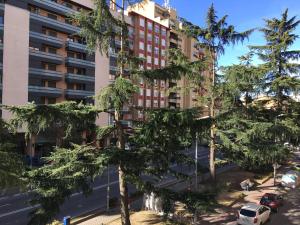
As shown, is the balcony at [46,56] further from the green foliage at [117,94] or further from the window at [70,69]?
the green foliage at [117,94]

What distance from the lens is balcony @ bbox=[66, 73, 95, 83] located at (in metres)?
53.6

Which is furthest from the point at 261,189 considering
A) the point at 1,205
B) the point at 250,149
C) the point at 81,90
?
the point at 81,90

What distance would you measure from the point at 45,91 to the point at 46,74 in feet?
7.62

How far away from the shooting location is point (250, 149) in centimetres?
3048

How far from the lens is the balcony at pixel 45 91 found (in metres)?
48.2

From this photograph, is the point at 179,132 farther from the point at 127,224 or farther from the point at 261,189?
the point at 261,189

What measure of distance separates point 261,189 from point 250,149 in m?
7.87

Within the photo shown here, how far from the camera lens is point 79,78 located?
55406 millimetres

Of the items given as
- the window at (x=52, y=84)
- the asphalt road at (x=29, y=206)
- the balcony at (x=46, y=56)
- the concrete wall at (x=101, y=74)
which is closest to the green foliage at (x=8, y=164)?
the asphalt road at (x=29, y=206)

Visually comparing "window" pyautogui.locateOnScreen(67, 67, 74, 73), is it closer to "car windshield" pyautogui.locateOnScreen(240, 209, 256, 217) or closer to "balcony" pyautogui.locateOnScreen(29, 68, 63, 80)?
"balcony" pyautogui.locateOnScreen(29, 68, 63, 80)

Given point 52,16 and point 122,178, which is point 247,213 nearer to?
point 122,178

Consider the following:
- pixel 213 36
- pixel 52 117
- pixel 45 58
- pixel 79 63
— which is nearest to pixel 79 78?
pixel 79 63

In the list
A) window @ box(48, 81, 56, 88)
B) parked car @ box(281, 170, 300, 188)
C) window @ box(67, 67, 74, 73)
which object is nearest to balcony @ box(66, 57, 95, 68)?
window @ box(67, 67, 74, 73)

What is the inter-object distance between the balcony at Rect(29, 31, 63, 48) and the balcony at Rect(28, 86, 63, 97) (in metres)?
6.25
